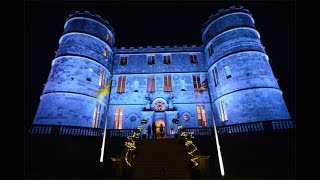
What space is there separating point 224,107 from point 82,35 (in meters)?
15.9

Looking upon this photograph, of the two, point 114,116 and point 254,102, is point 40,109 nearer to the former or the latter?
point 114,116

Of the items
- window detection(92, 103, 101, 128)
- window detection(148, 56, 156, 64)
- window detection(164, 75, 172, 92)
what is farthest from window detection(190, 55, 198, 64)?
window detection(92, 103, 101, 128)

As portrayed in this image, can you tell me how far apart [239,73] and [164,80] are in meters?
7.85

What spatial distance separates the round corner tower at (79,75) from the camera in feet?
57.0

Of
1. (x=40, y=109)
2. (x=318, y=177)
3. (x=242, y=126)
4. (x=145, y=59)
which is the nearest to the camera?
(x=318, y=177)

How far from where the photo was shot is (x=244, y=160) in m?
12.9

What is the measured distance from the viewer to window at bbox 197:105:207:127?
20648 mm

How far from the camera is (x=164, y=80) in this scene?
2292cm

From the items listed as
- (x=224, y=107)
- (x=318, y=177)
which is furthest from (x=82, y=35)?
(x=318, y=177)

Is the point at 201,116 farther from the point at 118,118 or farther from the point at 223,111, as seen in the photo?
the point at 118,118

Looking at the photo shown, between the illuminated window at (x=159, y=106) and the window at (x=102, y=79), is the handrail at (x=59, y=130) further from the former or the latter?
the illuminated window at (x=159, y=106)

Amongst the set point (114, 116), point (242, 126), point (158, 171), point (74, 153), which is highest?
point (114, 116)

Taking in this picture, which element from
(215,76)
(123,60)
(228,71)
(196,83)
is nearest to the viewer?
(228,71)

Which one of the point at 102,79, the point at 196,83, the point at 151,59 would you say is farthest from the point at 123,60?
the point at 196,83
